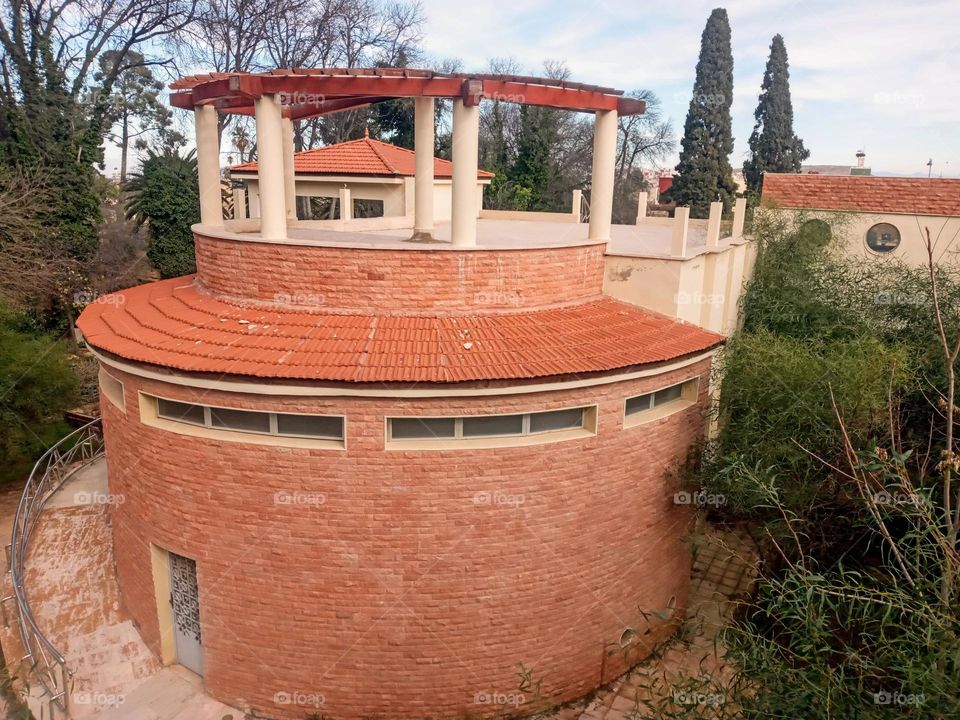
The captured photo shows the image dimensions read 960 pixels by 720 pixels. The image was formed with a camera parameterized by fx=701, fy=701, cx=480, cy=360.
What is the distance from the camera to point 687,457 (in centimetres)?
956

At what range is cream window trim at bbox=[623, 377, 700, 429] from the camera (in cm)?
869

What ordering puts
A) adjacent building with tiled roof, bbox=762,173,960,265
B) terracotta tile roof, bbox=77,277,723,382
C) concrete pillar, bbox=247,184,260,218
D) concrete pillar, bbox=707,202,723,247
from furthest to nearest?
concrete pillar, bbox=247,184,260,218
adjacent building with tiled roof, bbox=762,173,960,265
concrete pillar, bbox=707,202,723,247
terracotta tile roof, bbox=77,277,723,382

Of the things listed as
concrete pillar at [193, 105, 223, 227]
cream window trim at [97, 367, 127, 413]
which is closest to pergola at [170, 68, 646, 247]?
concrete pillar at [193, 105, 223, 227]

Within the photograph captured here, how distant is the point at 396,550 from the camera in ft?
25.9

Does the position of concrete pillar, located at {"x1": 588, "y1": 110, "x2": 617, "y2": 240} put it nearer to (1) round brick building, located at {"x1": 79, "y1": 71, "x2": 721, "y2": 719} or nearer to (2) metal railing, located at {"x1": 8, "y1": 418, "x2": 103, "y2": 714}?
(1) round brick building, located at {"x1": 79, "y1": 71, "x2": 721, "y2": 719}

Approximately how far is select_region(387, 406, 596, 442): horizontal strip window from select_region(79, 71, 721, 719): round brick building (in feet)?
0.08

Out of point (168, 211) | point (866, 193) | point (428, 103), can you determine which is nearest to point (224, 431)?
point (428, 103)

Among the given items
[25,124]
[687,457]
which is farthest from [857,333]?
[25,124]

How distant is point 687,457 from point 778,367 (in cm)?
170

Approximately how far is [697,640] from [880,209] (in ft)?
40.8

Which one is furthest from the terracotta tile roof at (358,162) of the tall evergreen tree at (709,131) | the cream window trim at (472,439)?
the tall evergreen tree at (709,131)

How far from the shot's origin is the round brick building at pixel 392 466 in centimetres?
770

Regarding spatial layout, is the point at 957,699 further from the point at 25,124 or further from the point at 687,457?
the point at 25,124

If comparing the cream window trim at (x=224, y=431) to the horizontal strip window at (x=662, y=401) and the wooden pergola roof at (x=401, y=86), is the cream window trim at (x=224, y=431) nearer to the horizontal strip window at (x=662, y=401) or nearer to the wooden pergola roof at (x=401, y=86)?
the horizontal strip window at (x=662, y=401)
